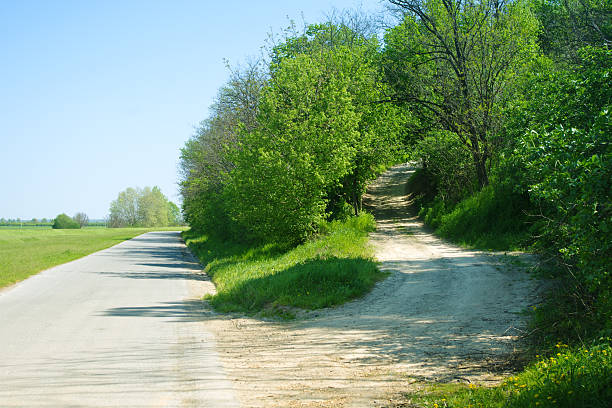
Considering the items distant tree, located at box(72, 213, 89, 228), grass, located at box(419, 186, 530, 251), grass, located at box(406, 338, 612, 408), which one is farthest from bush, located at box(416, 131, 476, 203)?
distant tree, located at box(72, 213, 89, 228)

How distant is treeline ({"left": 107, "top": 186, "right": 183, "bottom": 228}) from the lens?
155500 millimetres

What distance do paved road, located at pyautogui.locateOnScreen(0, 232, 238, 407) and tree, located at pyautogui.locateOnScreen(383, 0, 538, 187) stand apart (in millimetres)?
→ 13769

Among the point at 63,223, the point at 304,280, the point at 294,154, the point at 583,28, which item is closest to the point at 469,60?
the point at 583,28

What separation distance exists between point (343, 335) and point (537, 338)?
3.41 meters

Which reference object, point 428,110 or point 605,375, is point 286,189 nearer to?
point 428,110

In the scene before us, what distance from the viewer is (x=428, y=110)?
88.9 feet

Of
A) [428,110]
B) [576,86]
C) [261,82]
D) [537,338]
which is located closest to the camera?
[537,338]

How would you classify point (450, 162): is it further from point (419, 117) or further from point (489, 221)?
point (489, 221)

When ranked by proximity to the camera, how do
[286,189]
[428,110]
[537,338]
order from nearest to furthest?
[537,338] < [286,189] < [428,110]

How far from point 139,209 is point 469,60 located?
146875 mm

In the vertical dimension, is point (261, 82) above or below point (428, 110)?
above

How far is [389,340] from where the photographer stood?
8.97 meters

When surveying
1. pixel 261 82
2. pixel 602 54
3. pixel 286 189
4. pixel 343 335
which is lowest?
pixel 343 335

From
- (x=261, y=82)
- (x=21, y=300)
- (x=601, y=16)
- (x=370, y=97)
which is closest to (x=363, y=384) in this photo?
(x=21, y=300)
